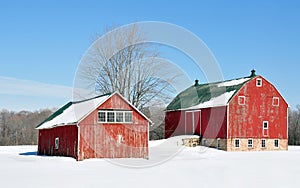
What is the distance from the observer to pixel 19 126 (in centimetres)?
9031

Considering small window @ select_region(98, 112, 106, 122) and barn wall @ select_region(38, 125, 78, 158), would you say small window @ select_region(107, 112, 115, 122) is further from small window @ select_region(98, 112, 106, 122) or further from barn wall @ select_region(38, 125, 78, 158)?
barn wall @ select_region(38, 125, 78, 158)

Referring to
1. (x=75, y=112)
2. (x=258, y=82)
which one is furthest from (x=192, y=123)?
(x=75, y=112)

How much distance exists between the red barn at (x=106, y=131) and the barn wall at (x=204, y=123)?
42.1 feet

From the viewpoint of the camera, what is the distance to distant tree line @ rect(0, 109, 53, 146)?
3099 inches

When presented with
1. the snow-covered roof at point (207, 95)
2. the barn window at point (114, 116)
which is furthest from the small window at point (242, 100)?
the barn window at point (114, 116)

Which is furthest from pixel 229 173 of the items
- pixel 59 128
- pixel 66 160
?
pixel 59 128

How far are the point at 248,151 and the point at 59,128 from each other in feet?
58.4

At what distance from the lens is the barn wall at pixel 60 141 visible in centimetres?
2966

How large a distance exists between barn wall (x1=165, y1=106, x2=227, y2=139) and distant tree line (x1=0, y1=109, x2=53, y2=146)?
3072cm

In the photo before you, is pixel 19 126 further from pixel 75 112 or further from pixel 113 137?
pixel 113 137

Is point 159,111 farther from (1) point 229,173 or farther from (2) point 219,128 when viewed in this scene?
(1) point 229,173

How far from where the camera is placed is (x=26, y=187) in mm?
15305

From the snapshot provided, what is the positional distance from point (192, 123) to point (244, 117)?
636cm

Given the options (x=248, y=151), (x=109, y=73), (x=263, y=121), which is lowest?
(x=248, y=151)
